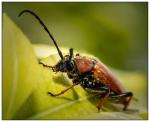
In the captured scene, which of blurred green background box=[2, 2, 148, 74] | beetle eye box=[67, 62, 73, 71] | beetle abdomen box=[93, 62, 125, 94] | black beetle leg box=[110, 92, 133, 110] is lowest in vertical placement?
black beetle leg box=[110, 92, 133, 110]

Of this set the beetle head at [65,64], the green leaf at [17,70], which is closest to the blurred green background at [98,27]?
the beetle head at [65,64]

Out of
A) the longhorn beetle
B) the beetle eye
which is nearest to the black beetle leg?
the longhorn beetle

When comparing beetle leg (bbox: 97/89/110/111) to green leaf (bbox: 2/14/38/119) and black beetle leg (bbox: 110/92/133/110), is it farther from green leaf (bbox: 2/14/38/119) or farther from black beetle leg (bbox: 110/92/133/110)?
green leaf (bbox: 2/14/38/119)

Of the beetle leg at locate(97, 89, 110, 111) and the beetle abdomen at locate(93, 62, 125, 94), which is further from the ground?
the beetle abdomen at locate(93, 62, 125, 94)

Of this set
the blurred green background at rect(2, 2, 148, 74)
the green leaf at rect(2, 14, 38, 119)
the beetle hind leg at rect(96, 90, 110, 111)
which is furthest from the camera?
the blurred green background at rect(2, 2, 148, 74)

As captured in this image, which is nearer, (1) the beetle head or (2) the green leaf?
(2) the green leaf

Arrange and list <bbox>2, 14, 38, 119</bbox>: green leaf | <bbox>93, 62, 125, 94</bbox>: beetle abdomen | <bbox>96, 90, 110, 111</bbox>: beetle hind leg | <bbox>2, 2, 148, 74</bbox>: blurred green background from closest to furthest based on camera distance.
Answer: <bbox>2, 14, 38, 119</bbox>: green leaf
<bbox>96, 90, 110, 111</bbox>: beetle hind leg
<bbox>93, 62, 125, 94</bbox>: beetle abdomen
<bbox>2, 2, 148, 74</bbox>: blurred green background

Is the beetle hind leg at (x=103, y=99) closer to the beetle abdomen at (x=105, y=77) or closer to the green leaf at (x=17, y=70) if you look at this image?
the beetle abdomen at (x=105, y=77)
